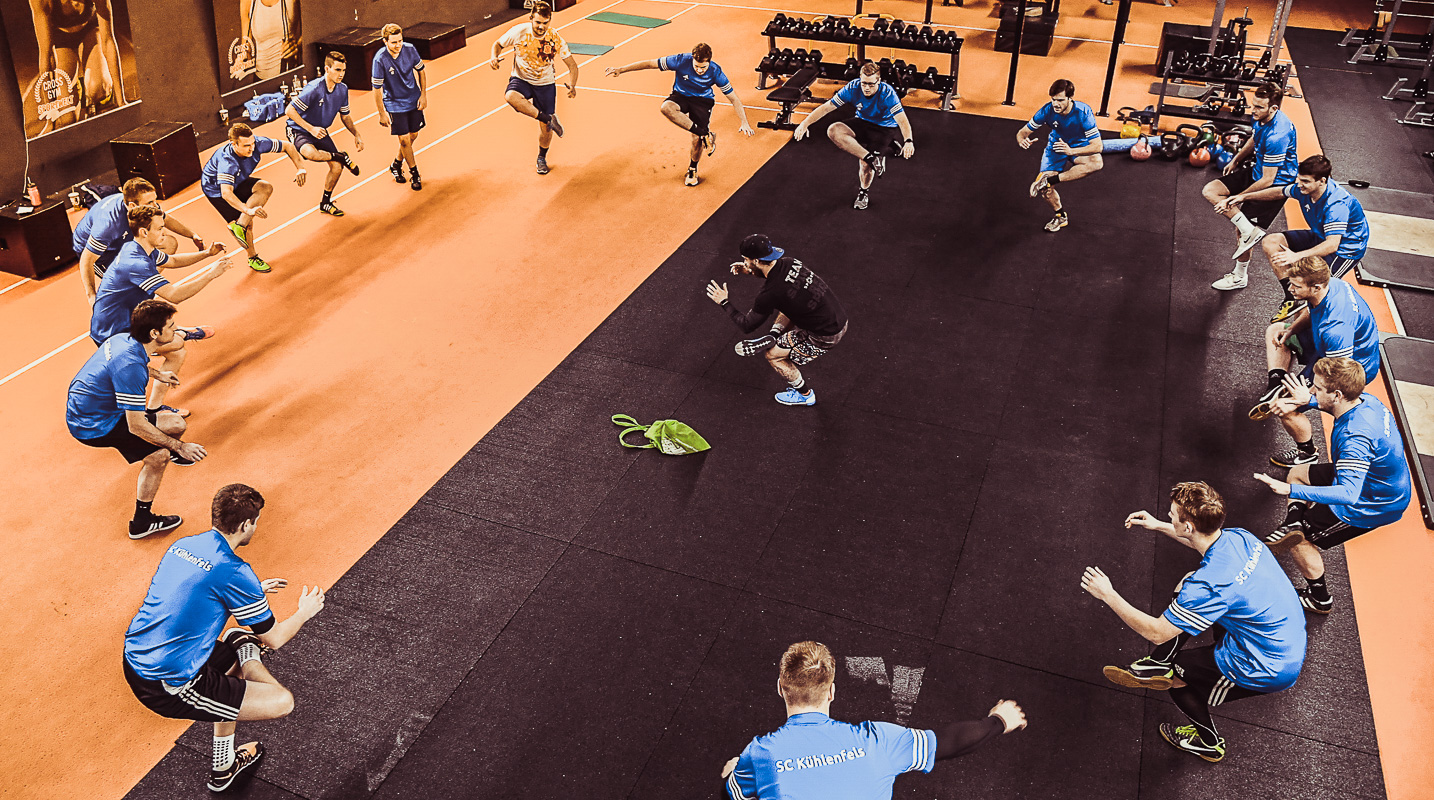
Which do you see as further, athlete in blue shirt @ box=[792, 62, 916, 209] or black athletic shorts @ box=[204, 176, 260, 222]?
athlete in blue shirt @ box=[792, 62, 916, 209]

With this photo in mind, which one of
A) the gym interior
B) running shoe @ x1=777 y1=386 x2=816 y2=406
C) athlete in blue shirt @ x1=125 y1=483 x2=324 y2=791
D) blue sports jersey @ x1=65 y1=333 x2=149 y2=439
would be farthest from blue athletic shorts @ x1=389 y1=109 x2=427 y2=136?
athlete in blue shirt @ x1=125 y1=483 x2=324 y2=791

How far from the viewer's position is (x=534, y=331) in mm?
8398

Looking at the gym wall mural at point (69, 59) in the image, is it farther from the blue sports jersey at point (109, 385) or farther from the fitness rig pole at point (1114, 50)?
the fitness rig pole at point (1114, 50)

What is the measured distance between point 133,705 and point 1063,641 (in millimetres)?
5277

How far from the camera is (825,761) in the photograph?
129 inches

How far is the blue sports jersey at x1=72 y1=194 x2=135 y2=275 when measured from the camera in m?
7.31

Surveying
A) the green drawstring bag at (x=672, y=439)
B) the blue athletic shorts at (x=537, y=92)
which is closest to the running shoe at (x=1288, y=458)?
the green drawstring bag at (x=672, y=439)

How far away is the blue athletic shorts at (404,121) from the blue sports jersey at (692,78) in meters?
2.92

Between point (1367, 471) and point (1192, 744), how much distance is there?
5.80ft

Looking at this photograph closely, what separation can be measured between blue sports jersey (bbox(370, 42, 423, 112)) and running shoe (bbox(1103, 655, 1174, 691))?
937cm

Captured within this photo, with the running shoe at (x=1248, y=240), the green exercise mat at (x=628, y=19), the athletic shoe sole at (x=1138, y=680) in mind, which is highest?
the green exercise mat at (x=628, y=19)

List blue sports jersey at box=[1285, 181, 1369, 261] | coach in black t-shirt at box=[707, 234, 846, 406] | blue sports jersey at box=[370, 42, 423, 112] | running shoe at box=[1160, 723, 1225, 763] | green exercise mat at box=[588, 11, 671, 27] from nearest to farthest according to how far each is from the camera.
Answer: running shoe at box=[1160, 723, 1225, 763] → coach in black t-shirt at box=[707, 234, 846, 406] → blue sports jersey at box=[1285, 181, 1369, 261] → blue sports jersey at box=[370, 42, 423, 112] → green exercise mat at box=[588, 11, 671, 27]

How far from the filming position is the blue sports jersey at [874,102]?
9977mm

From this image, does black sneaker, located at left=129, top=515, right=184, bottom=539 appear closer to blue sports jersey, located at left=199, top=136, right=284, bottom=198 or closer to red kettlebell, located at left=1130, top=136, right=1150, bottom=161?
blue sports jersey, located at left=199, top=136, right=284, bottom=198
